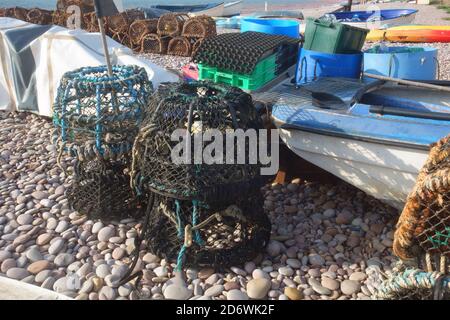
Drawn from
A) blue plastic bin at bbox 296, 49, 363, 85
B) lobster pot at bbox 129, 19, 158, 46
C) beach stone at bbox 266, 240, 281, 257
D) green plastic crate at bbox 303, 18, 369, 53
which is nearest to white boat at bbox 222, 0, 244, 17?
lobster pot at bbox 129, 19, 158, 46

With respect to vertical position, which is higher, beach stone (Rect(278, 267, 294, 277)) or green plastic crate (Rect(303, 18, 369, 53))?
green plastic crate (Rect(303, 18, 369, 53))

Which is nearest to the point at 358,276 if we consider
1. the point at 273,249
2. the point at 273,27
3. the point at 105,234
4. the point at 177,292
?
the point at 273,249

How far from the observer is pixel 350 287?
9.43 feet

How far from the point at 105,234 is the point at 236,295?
1.20 m

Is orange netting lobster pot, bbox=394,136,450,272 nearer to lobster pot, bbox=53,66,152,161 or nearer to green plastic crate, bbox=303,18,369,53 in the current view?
lobster pot, bbox=53,66,152,161

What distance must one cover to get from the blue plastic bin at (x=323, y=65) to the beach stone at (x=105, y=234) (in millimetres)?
2231

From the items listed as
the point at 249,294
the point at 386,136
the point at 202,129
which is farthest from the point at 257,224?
the point at 386,136

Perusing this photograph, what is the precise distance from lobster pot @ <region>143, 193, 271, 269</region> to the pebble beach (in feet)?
0.26

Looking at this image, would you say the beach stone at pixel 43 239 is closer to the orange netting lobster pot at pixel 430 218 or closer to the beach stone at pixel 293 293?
the beach stone at pixel 293 293

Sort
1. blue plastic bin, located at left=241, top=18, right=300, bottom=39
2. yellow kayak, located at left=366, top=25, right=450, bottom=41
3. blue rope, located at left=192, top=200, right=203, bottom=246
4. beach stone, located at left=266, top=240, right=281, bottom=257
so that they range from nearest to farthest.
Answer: blue rope, located at left=192, top=200, right=203, bottom=246 < beach stone, located at left=266, top=240, right=281, bottom=257 < blue plastic bin, located at left=241, top=18, right=300, bottom=39 < yellow kayak, located at left=366, top=25, right=450, bottom=41

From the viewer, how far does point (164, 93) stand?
300 cm

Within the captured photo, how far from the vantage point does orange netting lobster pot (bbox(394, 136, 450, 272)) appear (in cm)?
222

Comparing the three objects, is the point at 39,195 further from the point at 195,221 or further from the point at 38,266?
the point at 195,221
